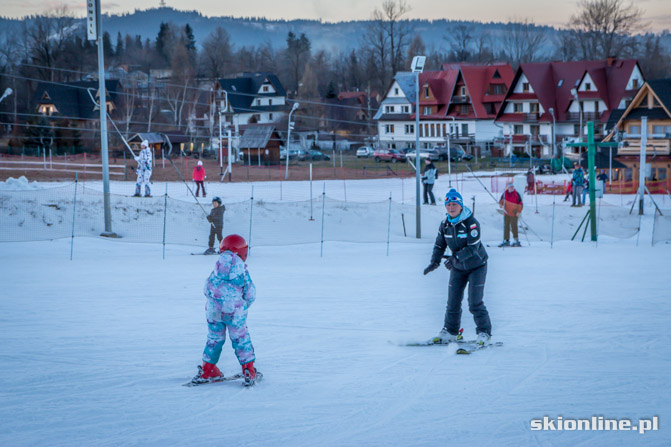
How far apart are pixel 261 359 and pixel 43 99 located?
7079cm

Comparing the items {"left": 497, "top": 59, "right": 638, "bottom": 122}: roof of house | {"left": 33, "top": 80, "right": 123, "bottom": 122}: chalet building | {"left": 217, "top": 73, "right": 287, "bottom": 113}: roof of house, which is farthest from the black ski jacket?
{"left": 217, "top": 73, "right": 287, "bottom": 113}: roof of house

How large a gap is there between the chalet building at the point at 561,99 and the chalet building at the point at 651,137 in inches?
730

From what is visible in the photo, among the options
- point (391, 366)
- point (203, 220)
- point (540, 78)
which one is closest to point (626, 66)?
point (540, 78)

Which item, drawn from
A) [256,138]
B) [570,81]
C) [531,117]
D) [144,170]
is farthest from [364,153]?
[144,170]

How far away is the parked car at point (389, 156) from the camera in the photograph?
6018 centimetres

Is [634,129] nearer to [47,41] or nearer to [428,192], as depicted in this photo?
[428,192]

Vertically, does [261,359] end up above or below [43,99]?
below

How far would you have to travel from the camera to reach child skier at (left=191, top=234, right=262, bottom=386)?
22.0 feet

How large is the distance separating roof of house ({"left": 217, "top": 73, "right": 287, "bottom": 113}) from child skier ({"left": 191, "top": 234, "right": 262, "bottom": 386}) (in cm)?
7862

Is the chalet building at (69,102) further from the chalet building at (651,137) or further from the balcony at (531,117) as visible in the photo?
the chalet building at (651,137)

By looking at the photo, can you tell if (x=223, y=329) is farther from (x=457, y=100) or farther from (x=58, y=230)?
(x=457, y=100)

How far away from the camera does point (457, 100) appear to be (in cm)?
7500

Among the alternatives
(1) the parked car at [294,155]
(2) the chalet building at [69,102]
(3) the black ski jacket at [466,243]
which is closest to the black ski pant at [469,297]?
(3) the black ski jacket at [466,243]

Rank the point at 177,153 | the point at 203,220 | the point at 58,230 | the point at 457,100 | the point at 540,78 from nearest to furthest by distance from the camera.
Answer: the point at 58,230, the point at 203,220, the point at 177,153, the point at 540,78, the point at 457,100
